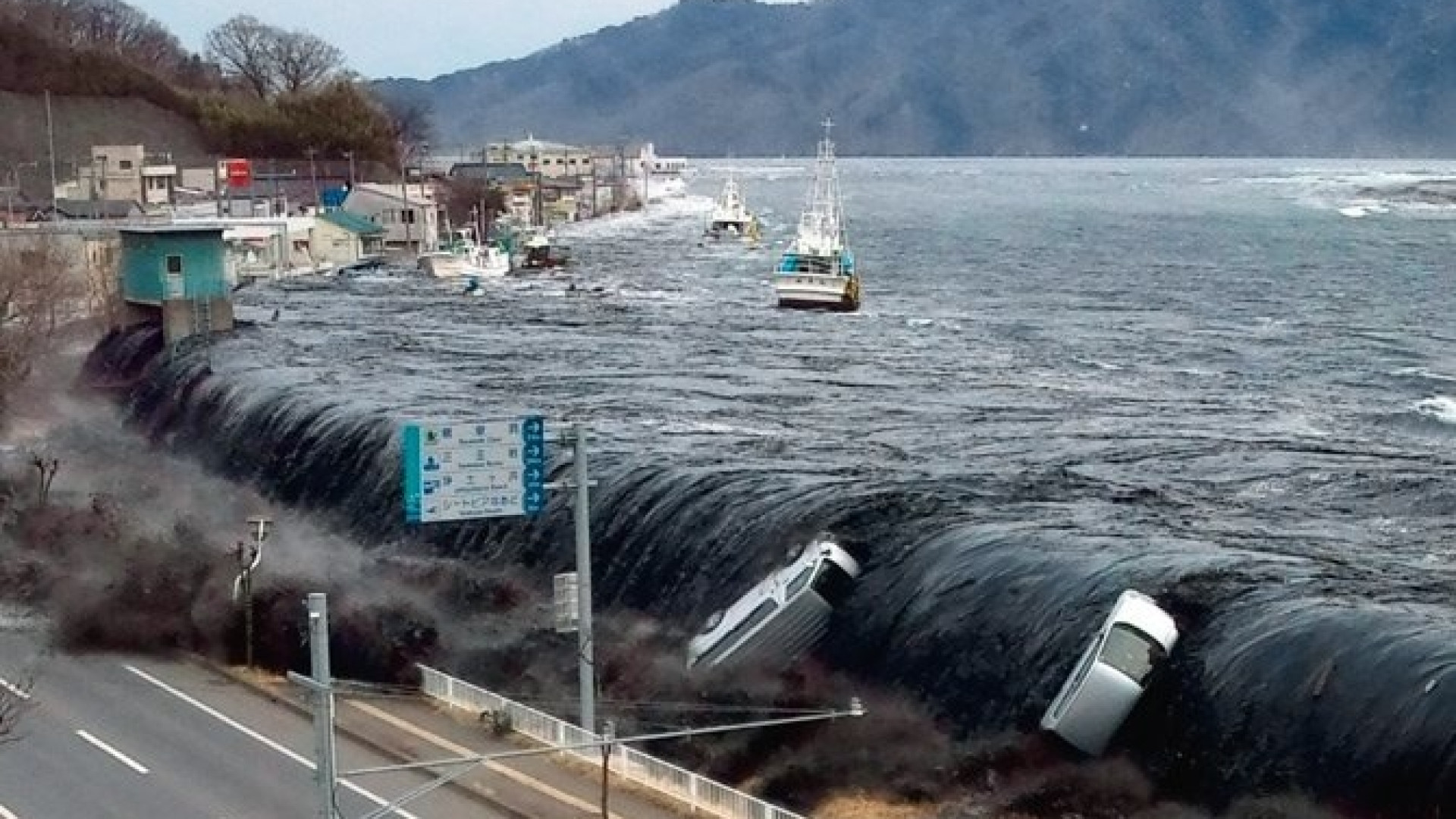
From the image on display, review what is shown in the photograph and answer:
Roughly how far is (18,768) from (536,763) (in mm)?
6054

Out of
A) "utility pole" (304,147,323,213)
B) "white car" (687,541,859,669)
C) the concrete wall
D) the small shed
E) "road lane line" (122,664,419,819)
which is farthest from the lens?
"utility pole" (304,147,323,213)

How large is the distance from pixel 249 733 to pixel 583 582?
202 inches

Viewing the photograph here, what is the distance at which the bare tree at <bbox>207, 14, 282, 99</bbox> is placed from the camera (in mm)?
158125

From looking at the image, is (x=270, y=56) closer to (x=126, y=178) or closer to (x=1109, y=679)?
(x=126, y=178)

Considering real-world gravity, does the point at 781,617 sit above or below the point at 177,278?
below

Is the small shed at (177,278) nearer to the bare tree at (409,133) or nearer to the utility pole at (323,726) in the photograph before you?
the utility pole at (323,726)

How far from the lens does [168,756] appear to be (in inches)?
851

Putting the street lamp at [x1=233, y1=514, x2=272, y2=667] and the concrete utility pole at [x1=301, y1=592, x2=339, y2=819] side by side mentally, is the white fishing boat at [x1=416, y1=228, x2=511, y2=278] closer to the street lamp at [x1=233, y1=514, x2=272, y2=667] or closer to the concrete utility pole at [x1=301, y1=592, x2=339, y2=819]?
the street lamp at [x1=233, y1=514, x2=272, y2=667]

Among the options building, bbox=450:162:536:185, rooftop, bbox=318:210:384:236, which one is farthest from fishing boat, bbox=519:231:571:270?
building, bbox=450:162:536:185

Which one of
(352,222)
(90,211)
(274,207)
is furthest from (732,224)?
(90,211)

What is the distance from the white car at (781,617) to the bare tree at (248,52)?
14001 centimetres

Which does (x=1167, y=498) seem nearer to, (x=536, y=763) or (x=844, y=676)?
(x=844, y=676)

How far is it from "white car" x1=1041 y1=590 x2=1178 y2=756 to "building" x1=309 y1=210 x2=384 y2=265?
228ft

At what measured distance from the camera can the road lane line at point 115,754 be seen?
21219 mm
